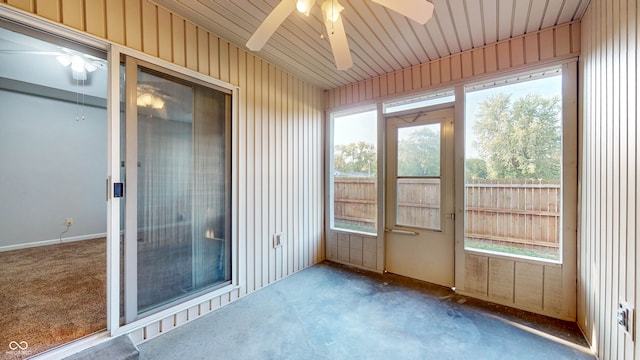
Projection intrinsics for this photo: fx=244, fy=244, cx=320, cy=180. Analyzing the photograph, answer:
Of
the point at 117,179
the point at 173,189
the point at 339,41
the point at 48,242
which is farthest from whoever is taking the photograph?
the point at 48,242

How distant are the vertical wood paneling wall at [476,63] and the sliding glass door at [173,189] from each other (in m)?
1.92

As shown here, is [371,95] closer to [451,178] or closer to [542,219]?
[451,178]

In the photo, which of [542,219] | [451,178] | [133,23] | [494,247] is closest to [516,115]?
[451,178]

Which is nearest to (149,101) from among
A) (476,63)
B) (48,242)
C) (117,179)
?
(117,179)

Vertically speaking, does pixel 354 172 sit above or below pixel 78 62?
below

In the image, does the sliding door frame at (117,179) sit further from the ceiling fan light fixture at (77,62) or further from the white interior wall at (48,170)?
the white interior wall at (48,170)

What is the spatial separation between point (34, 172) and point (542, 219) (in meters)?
7.00

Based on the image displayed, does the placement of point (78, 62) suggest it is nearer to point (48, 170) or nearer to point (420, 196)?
point (48, 170)

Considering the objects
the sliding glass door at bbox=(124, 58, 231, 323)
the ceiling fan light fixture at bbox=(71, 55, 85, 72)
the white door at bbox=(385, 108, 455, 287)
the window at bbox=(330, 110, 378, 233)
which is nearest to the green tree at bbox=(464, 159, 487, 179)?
the white door at bbox=(385, 108, 455, 287)

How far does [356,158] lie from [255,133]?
58.7 inches

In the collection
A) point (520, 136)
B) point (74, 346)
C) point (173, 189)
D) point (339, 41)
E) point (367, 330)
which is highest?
point (339, 41)

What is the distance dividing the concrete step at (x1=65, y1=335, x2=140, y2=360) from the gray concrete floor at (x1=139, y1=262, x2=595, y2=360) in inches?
4.8

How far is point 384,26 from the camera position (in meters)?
2.16

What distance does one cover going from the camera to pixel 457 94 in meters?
2.69
